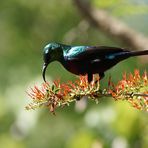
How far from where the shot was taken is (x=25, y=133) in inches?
167

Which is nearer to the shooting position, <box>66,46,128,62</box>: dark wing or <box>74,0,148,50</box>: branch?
<box>66,46,128,62</box>: dark wing

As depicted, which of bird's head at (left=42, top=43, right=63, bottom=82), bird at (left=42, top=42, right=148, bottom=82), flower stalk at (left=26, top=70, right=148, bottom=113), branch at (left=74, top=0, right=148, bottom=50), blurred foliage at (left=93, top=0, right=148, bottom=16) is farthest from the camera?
branch at (left=74, top=0, right=148, bottom=50)

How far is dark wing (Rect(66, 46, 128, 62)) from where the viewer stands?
2.31 metres

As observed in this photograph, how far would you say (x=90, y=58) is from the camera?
235cm

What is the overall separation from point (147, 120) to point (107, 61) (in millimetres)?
1661

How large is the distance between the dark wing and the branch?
251 centimetres

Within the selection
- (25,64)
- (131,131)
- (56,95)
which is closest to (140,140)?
(131,131)

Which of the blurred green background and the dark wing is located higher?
the blurred green background

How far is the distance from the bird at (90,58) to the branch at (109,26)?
8.09 ft

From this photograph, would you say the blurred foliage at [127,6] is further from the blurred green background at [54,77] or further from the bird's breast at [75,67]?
the bird's breast at [75,67]

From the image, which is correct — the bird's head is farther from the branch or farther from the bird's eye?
the branch

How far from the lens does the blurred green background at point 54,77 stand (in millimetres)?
3828

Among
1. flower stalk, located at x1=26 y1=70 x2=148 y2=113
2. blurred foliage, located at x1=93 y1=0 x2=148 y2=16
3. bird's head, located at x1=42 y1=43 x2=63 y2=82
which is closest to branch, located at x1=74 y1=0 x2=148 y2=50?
blurred foliage, located at x1=93 y1=0 x2=148 y2=16

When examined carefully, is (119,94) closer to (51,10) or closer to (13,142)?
(13,142)
